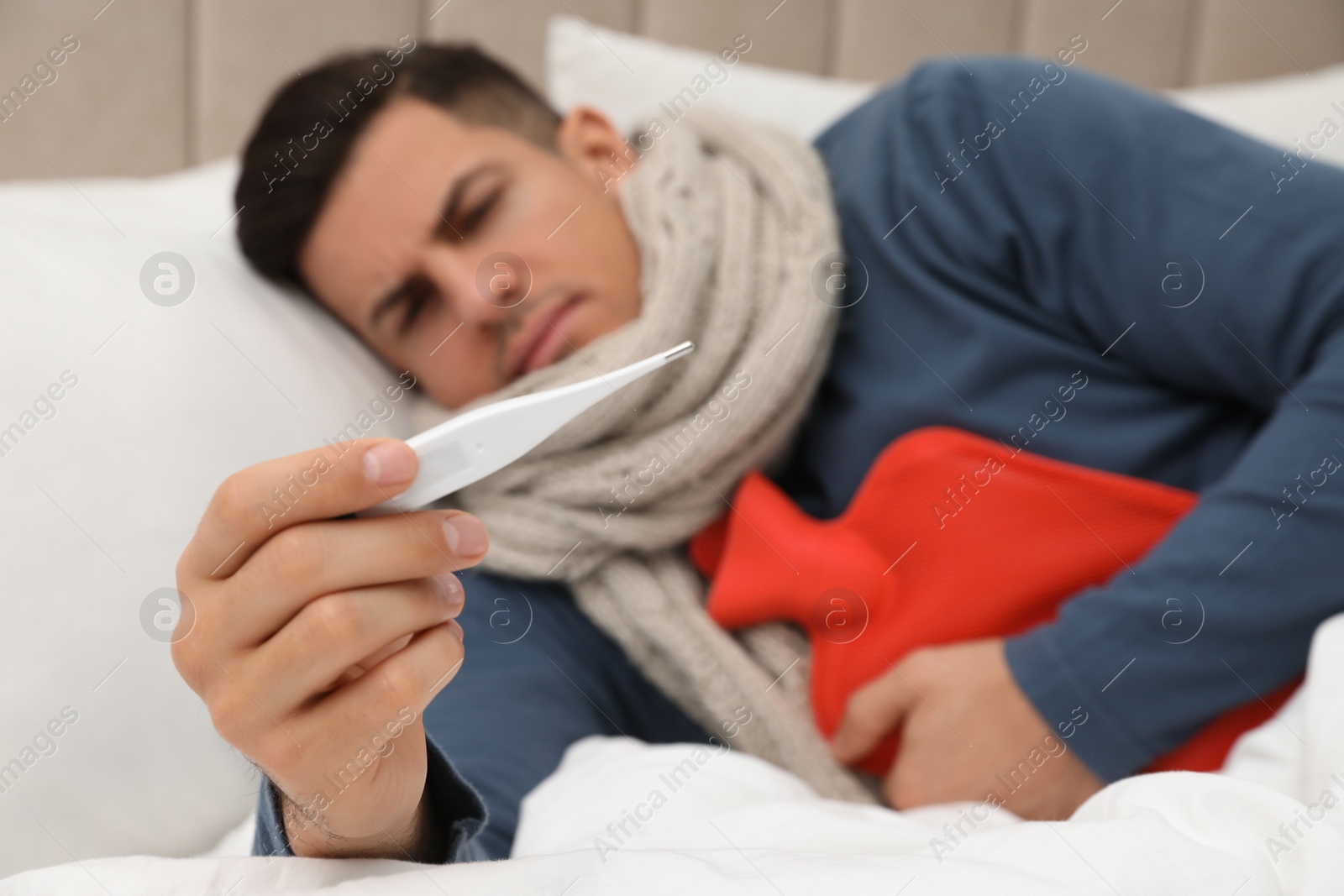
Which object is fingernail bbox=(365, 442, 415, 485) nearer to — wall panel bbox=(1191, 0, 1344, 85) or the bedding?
the bedding

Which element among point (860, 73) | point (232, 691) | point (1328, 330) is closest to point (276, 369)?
point (232, 691)

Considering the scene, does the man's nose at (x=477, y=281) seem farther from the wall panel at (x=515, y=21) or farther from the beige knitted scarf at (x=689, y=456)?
the wall panel at (x=515, y=21)

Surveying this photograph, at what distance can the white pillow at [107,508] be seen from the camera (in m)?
0.45

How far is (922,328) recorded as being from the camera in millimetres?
663

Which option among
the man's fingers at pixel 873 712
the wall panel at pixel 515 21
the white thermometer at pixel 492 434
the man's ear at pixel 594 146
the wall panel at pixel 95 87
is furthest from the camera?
the wall panel at pixel 515 21

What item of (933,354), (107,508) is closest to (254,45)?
(107,508)

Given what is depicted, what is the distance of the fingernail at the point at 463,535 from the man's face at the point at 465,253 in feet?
1.29

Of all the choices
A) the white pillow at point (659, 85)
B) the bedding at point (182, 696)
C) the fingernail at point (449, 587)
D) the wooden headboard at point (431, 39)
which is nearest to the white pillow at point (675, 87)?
the white pillow at point (659, 85)

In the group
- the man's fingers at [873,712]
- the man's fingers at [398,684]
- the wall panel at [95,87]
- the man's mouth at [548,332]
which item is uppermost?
the wall panel at [95,87]

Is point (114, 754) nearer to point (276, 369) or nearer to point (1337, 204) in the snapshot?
point (276, 369)

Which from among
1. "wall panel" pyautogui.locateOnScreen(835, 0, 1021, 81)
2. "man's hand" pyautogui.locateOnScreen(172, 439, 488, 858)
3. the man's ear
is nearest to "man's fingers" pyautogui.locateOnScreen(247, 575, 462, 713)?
"man's hand" pyautogui.locateOnScreen(172, 439, 488, 858)

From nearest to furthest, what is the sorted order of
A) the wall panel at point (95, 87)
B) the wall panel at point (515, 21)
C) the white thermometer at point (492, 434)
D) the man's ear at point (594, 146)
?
the white thermometer at point (492, 434)
the man's ear at point (594, 146)
the wall panel at point (95, 87)
the wall panel at point (515, 21)

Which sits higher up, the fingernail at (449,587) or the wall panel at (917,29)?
the fingernail at (449,587)

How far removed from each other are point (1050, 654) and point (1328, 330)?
0.27 m
